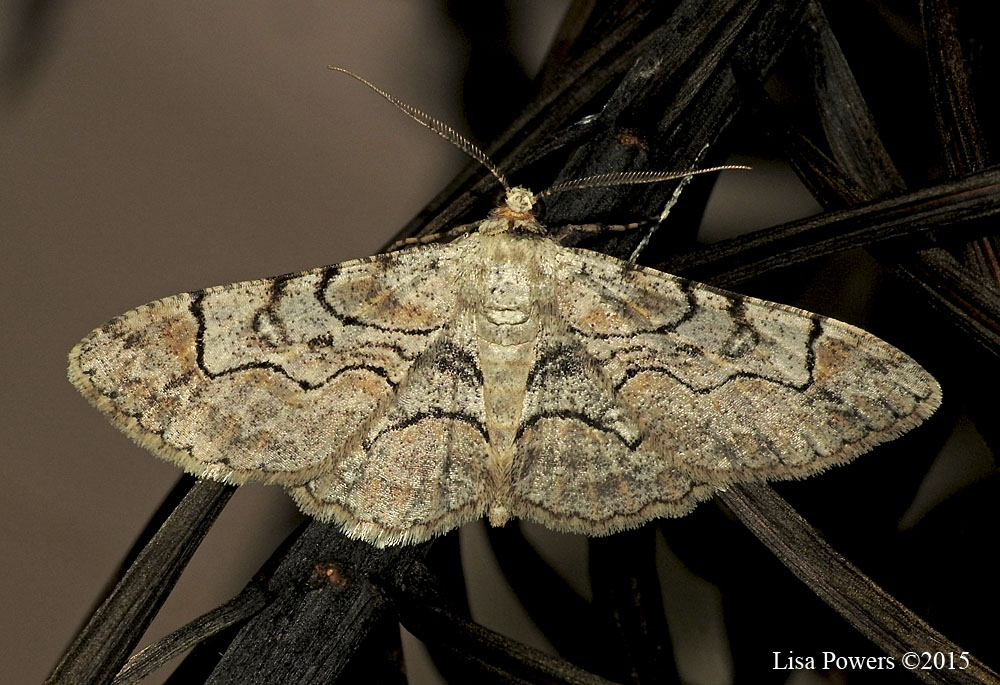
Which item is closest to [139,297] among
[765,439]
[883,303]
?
[765,439]

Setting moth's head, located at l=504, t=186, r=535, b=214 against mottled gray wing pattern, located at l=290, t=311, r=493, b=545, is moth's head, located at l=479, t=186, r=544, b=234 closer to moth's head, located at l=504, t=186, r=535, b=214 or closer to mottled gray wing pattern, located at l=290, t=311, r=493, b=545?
moth's head, located at l=504, t=186, r=535, b=214

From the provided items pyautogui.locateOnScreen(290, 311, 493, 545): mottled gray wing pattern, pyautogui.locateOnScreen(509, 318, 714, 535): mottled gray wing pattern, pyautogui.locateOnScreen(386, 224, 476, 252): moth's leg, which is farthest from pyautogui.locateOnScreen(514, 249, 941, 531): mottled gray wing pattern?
pyautogui.locateOnScreen(386, 224, 476, 252): moth's leg

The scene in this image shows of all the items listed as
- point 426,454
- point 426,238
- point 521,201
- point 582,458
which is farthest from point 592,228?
point 426,454

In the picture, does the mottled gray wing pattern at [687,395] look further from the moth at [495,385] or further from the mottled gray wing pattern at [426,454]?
the mottled gray wing pattern at [426,454]

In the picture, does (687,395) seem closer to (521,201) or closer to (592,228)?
(592,228)

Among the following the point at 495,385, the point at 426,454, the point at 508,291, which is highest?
the point at 508,291

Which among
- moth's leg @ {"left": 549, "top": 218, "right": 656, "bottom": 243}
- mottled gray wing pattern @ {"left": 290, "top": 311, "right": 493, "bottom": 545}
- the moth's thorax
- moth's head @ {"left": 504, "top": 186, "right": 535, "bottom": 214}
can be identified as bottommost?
mottled gray wing pattern @ {"left": 290, "top": 311, "right": 493, "bottom": 545}

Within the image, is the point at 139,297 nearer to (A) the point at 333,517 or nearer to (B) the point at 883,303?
(A) the point at 333,517
